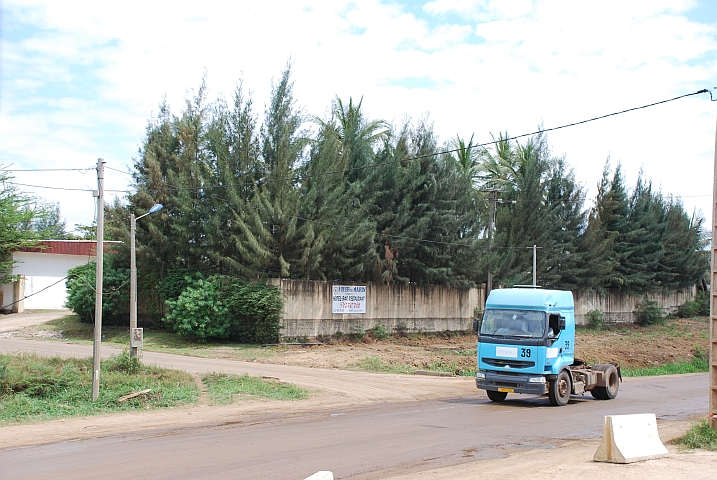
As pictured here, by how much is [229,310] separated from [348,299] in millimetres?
6718

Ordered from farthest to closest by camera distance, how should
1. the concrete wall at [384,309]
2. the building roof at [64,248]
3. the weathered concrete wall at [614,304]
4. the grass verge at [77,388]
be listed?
the weathered concrete wall at [614,304] < the building roof at [64,248] < the concrete wall at [384,309] < the grass verge at [77,388]

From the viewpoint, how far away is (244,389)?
20266 millimetres

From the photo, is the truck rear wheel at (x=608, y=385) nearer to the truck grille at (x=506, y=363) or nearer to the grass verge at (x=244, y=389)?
the truck grille at (x=506, y=363)

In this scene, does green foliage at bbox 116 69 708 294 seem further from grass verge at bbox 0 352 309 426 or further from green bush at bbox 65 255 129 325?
grass verge at bbox 0 352 309 426

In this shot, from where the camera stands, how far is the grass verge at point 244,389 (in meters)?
19.4

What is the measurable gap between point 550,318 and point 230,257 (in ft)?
67.1

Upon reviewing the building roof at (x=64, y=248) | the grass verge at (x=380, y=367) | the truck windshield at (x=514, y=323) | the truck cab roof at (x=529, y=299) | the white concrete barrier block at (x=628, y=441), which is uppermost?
the building roof at (x=64, y=248)

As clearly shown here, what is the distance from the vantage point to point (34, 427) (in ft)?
48.8

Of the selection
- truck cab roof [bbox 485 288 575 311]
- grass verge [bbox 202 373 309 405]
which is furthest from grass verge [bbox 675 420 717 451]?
grass verge [bbox 202 373 309 405]

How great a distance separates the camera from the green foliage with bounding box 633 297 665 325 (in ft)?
205

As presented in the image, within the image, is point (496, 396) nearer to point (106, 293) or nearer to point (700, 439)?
point (700, 439)

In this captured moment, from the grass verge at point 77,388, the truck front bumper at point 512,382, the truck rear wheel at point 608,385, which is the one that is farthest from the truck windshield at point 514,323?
the grass verge at point 77,388

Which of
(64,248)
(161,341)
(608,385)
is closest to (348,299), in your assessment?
(161,341)

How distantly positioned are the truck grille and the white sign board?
18.2 m
